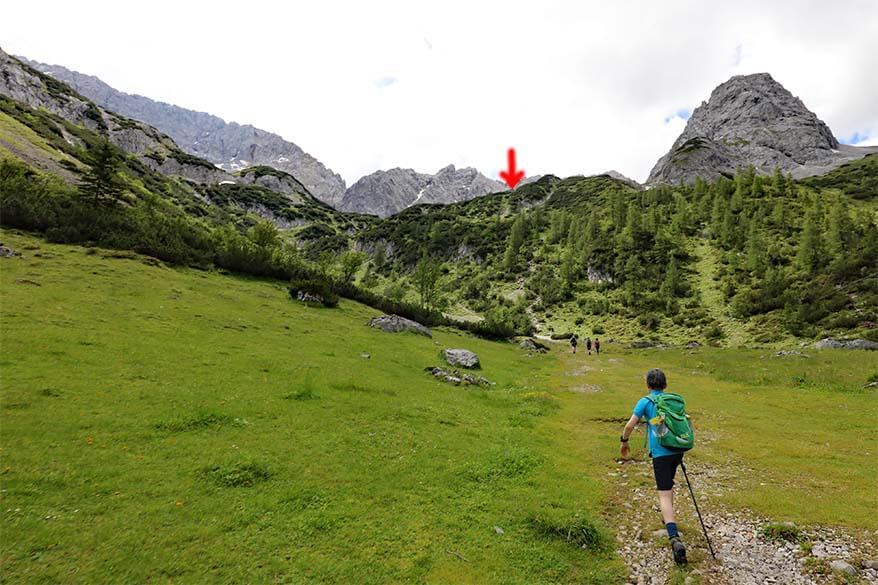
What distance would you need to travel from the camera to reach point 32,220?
47938 mm

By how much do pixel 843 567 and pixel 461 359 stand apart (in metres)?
27.4

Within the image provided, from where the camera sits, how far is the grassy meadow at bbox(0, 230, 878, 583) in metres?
8.16

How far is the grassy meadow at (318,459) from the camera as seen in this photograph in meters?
8.16

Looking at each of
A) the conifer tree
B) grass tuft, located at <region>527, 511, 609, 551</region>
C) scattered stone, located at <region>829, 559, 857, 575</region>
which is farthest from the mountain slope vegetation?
scattered stone, located at <region>829, 559, 857, 575</region>

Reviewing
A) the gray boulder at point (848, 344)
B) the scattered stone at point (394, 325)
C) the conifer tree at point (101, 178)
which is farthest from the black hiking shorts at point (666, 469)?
the conifer tree at point (101, 178)

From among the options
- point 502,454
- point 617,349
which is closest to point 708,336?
point 617,349

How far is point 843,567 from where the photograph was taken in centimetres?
790

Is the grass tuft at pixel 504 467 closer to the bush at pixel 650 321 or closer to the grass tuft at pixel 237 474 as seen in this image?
the grass tuft at pixel 237 474

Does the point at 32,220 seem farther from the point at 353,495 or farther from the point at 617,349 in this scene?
the point at 617,349

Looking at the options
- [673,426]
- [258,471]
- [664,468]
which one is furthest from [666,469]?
[258,471]

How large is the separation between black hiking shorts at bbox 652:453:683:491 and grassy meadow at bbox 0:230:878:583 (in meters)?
1.90

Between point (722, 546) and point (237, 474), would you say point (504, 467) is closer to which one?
point (722, 546)

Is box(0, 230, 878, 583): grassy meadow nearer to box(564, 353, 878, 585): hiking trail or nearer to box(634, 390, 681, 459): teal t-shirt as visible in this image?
box(564, 353, 878, 585): hiking trail

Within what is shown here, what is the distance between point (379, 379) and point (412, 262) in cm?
16833
